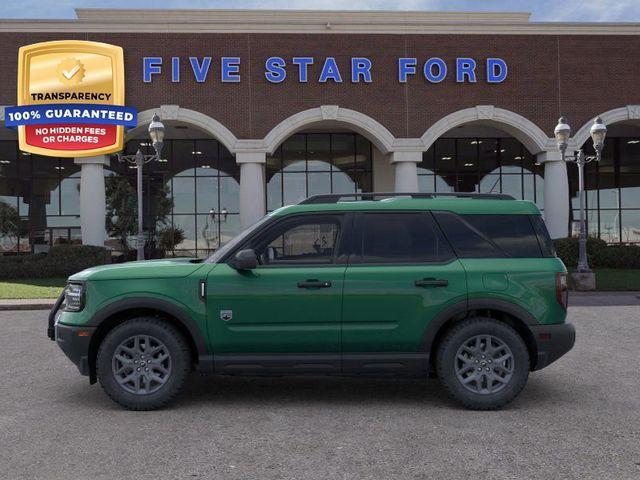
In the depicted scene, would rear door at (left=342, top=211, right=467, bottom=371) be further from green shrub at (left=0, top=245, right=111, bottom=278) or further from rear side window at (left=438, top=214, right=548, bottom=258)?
green shrub at (left=0, top=245, right=111, bottom=278)

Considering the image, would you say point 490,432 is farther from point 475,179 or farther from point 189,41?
point 475,179

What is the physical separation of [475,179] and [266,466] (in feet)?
94.8

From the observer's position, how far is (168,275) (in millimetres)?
5375

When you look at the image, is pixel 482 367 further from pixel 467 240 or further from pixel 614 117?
pixel 614 117

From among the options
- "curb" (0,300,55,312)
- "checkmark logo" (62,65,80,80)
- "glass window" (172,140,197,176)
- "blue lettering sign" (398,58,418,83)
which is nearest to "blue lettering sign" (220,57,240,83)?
"checkmark logo" (62,65,80,80)

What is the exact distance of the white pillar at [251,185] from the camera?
926 inches

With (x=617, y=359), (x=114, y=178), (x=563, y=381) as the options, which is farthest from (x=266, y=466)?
(x=114, y=178)

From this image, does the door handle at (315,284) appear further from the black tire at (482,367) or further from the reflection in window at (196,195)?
the reflection in window at (196,195)

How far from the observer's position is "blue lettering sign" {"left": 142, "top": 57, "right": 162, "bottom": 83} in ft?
76.7

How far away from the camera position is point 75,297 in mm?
5457

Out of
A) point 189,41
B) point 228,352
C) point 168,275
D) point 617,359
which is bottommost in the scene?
point 617,359

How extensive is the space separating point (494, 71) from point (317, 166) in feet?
32.6

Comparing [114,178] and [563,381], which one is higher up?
[114,178]

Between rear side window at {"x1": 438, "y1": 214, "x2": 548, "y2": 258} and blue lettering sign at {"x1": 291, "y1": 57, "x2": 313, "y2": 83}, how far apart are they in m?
19.3
